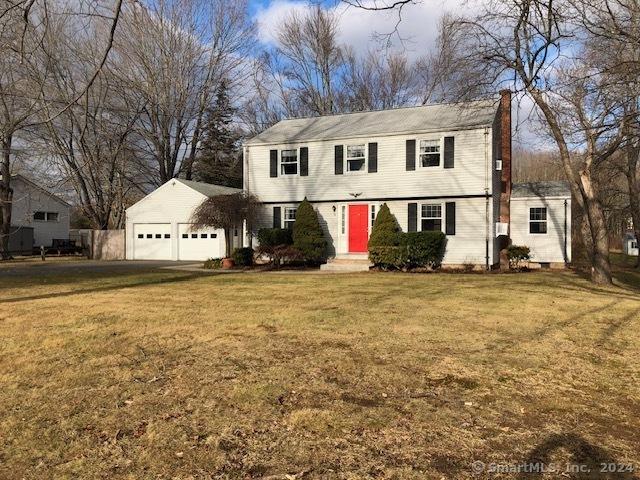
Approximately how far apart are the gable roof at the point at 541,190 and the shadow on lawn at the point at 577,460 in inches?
723

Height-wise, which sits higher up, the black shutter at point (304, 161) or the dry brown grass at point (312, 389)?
the black shutter at point (304, 161)

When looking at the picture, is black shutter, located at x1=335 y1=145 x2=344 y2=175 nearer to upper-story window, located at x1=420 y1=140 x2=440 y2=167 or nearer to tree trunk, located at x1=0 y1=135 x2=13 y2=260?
upper-story window, located at x1=420 y1=140 x2=440 y2=167

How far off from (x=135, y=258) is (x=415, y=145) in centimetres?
1656

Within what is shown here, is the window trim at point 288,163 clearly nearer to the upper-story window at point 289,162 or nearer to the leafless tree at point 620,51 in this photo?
the upper-story window at point 289,162

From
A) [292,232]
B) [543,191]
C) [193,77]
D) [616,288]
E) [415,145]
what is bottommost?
[616,288]

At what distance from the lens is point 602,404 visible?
Result: 4234mm

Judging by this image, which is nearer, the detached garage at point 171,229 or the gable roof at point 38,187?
the detached garage at point 171,229

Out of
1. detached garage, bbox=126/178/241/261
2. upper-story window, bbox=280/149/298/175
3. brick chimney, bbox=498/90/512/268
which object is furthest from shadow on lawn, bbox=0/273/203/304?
brick chimney, bbox=498/90/512/268

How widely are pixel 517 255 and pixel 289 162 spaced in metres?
9.95

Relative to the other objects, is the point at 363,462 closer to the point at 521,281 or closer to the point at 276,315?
the point at 276,315

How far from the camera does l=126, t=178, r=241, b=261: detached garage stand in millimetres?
24766

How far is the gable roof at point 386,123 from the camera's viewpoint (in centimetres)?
1825

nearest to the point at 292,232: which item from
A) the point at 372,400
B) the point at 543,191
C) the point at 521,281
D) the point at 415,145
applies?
the point at 415,145

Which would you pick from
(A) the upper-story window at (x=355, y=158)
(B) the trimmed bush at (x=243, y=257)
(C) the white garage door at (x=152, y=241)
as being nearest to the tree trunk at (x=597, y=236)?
(A) the upper-story window at (x=355, y=158)
